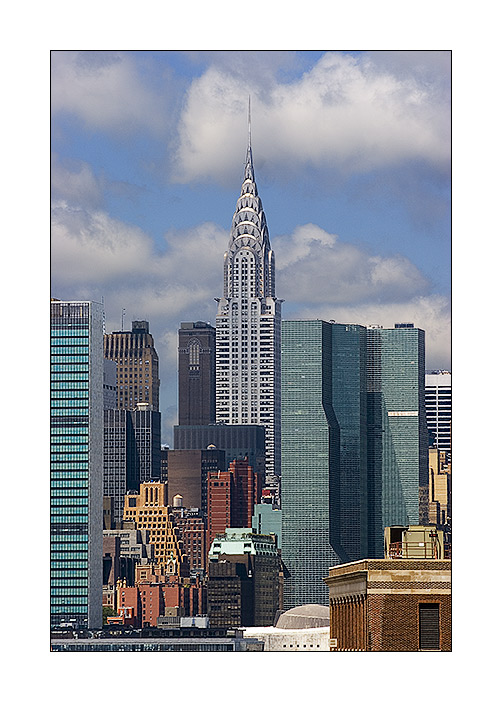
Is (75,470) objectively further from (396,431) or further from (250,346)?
(396,431)

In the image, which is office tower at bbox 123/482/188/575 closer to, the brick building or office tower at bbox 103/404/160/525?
office tower at bbox 103/404/160/525

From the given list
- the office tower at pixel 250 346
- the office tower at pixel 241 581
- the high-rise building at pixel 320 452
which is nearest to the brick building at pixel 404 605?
the office tower at pixel 241 581

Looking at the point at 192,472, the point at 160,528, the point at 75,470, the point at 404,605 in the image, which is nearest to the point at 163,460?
the point at 192,472

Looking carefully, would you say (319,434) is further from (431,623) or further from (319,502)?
(431,623)

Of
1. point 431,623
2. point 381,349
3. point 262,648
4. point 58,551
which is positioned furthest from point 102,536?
point 431,623

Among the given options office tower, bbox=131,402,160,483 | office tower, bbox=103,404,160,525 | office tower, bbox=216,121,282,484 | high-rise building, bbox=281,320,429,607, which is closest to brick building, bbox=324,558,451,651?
office tower, bbox=216,121,282,484

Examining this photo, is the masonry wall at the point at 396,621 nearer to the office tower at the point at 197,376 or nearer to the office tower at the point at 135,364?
the office tower at the point at 135,364
